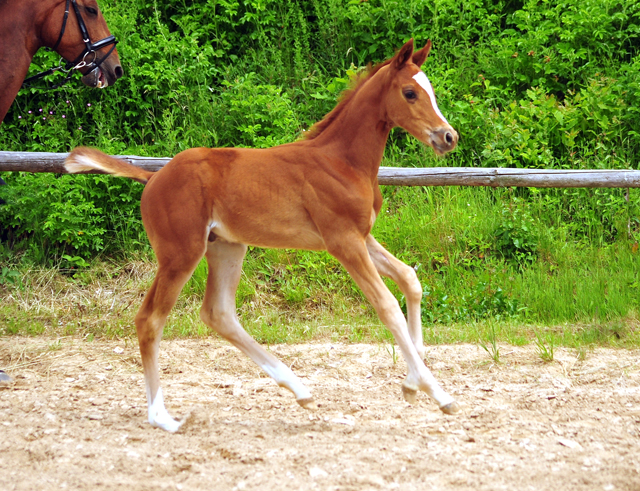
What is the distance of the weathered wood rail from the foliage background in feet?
2.67

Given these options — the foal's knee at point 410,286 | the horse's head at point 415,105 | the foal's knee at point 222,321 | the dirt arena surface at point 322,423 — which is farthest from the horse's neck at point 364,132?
the dirt arena surface at point 322,423

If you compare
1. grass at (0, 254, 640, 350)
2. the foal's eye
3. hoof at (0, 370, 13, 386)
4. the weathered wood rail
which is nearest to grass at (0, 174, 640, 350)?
grass at (0, 254, 640, 350)

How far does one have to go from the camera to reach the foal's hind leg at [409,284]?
3.70 m

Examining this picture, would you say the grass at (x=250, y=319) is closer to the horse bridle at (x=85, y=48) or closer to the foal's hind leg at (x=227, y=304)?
the foal's hind leg at (x=227, y=304)

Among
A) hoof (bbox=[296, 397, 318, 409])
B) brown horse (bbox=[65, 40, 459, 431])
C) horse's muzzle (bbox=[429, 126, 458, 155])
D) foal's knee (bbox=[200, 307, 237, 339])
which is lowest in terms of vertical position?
hoof (bbox=[296, 397, 318, 409])

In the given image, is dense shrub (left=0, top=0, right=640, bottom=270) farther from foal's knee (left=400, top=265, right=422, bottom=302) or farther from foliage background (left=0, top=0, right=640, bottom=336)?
foal's knee (left=400, top=265, right=422, bottom=302)

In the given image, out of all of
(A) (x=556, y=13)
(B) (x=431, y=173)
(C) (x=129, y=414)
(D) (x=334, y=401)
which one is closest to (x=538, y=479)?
(D) (x=334, y=401)

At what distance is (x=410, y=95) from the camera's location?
3.46 meters

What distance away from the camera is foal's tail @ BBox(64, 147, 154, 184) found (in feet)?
12.3

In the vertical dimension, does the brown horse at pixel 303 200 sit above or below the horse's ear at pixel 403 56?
below

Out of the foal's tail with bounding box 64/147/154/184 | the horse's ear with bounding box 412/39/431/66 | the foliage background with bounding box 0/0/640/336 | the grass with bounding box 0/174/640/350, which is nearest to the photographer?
the horse's ear with bounding box 412/39/431/66

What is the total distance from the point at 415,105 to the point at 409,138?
429cm

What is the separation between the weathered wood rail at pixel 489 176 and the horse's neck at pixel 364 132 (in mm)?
2129

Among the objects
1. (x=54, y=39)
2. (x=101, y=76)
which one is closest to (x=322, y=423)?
(x=101, y=76)
